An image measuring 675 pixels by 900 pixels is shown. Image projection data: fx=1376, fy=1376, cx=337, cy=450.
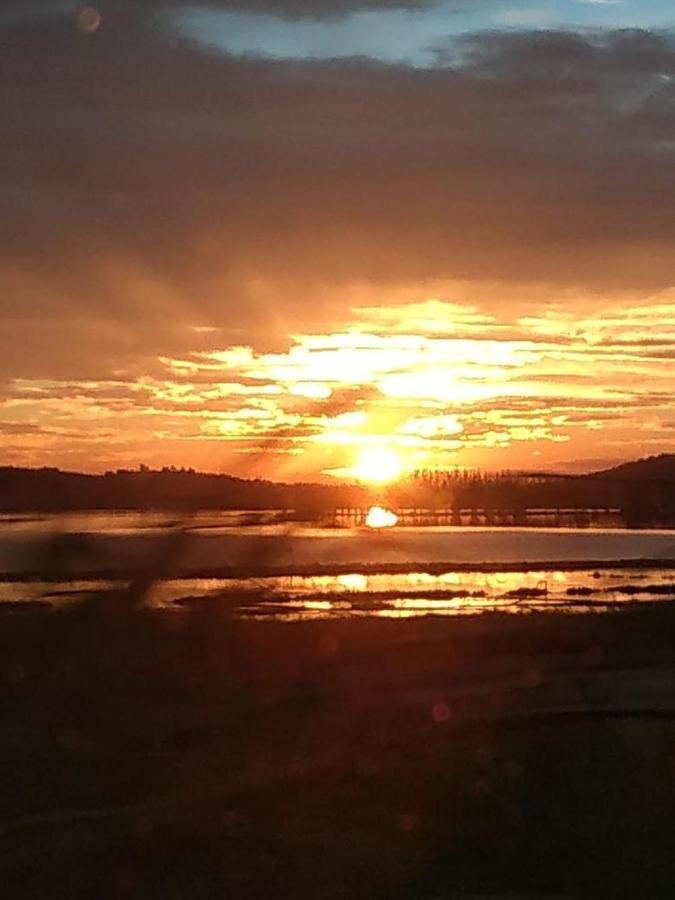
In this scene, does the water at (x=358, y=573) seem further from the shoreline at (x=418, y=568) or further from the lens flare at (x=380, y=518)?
the lens flare at (x=380, y=518)

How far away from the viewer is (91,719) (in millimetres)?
17297

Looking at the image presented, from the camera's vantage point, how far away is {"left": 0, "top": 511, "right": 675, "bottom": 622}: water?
1236 inches

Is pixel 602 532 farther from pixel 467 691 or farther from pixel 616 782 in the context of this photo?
pixel 616 782

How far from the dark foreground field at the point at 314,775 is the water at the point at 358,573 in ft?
5.93

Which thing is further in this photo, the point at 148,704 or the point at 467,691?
the point at 467,691

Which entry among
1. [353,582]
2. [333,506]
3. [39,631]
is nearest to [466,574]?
[353,582]

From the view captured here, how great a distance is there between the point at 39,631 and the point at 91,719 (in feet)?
11.3

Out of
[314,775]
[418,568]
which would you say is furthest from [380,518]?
[314,775]

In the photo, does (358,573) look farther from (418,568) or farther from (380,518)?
(380,518)

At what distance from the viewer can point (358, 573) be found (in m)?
47.9

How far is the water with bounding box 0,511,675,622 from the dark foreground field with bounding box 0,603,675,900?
181cm

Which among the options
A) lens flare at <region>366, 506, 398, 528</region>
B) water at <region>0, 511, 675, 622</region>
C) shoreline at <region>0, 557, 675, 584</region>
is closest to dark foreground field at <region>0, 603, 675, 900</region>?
water at <region>0, 511, 675, 622</region>

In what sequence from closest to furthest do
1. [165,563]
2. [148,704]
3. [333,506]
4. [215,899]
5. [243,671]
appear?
[215,899] → [165,563] → [148,704] → [243,671] → [333,506]

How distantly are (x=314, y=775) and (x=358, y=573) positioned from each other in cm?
3415
